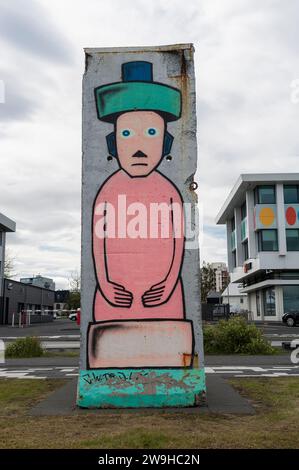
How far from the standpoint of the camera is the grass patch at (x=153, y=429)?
4.93 meters

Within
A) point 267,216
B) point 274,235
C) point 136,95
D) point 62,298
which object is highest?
point 267,216

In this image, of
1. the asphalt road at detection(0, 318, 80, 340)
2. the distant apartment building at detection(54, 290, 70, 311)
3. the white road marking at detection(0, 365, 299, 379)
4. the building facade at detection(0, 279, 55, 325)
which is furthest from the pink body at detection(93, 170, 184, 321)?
the distant apartment building at detection(54, 290, 70, 311)

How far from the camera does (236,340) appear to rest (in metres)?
15.3

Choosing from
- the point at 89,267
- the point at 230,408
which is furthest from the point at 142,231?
the point at 230,408

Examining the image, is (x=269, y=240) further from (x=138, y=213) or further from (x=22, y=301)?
(x=138, y=213)

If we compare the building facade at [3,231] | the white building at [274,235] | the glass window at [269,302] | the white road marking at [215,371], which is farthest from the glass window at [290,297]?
the white road marking at [215,371]

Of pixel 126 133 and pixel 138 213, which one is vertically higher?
pixel 126 133

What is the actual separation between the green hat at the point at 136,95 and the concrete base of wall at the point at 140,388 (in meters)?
3.86

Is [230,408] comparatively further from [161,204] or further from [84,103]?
[84,103]

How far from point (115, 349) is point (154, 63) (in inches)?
176

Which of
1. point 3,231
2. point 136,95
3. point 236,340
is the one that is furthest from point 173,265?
point 3,231

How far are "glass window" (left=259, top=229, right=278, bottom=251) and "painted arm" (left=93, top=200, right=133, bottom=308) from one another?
42.4 meters

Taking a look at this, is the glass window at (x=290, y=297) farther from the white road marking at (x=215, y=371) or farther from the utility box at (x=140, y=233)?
the utility box at (x=140, y=233)

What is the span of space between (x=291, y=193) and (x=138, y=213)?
43.1 meters
